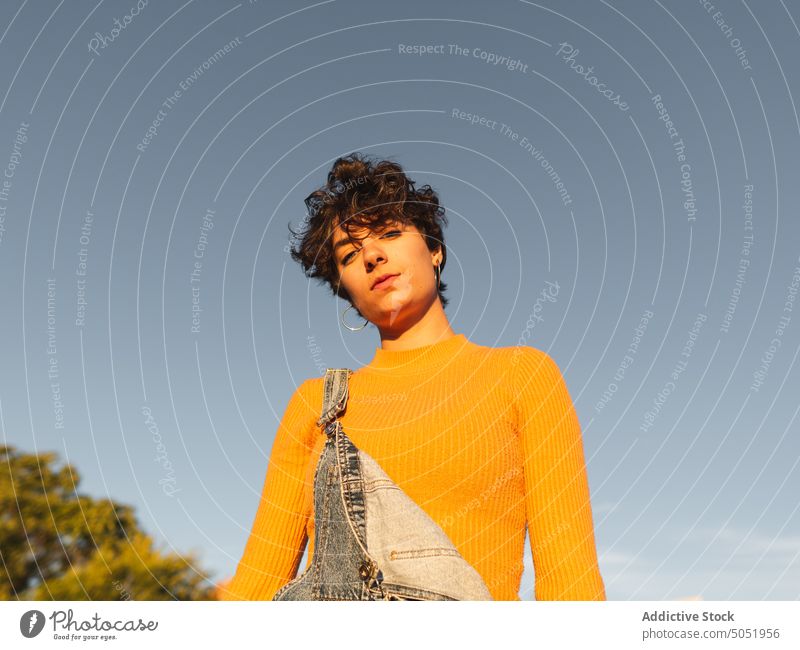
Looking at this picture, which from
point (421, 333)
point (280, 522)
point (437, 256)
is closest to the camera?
point (280, 522)

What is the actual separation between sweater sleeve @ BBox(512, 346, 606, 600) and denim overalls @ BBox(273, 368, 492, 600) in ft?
1.30

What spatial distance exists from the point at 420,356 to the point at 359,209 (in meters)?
1.14

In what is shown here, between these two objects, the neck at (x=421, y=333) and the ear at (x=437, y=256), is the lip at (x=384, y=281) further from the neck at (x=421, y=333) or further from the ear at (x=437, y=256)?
the ear at (x=437, y=256)

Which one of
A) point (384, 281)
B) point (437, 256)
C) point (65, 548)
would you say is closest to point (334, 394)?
point (384, 281)

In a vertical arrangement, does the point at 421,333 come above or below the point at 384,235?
below

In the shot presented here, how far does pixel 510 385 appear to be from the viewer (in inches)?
169

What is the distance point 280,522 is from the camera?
15.2 ft

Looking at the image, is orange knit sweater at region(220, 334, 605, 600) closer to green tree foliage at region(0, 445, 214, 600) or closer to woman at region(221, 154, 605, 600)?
woman at region(221, 154, 605, 600)

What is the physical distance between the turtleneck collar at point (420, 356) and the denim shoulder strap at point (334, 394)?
0.89 ft

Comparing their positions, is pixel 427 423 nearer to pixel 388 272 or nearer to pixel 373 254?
pixel 388 272

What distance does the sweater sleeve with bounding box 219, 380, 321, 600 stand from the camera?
4.54 m
